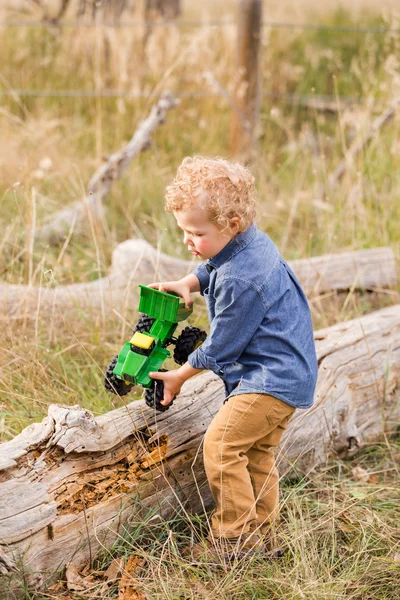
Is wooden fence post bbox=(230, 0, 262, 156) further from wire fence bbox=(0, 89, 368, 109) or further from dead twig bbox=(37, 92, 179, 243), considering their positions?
dead twig bbox=(37, 92, 179, 243)

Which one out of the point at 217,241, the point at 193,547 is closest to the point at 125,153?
the point at 217,241

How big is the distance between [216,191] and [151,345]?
0.52 metres

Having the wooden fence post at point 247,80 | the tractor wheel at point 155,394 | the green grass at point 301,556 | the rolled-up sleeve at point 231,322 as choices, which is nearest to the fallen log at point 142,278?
the tractor wheel at point 155,394

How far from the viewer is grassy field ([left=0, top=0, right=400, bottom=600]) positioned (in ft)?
7.68

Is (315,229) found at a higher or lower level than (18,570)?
higher

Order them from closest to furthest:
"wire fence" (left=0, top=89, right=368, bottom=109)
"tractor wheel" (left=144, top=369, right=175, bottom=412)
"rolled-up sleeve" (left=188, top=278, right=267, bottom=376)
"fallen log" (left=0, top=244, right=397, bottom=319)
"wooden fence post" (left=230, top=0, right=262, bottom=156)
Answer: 1. "rolled-up sleeve" (left=188, top=278, right=267, bottom=376)
2. "tractor wheel" (left=144, top=369, right=175, bottom=412)
3. "fallen log" (left=0, top=244, right=397, bottom=319)
4. "wooden fence post" (left=230, top=0, right=262, bottom=156)
5. "wire fence" (left=0, top=89, right=368, bottom=109)

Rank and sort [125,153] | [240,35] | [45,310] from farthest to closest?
1. [240,35]
2. [125,153]
3. [45,310]

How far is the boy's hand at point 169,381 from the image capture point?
231cm

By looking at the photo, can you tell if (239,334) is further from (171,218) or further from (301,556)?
(171,218)

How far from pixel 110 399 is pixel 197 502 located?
21.7 inches

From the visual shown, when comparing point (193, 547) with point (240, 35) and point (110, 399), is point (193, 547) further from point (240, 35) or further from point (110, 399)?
point (240, 35)

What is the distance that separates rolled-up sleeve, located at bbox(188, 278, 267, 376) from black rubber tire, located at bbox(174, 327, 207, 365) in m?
0.14

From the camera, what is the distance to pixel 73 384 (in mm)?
2934

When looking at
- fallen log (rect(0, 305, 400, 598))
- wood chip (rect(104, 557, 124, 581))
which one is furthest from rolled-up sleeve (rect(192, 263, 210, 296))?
wood chip (rect(104, 557, 124, 581))
